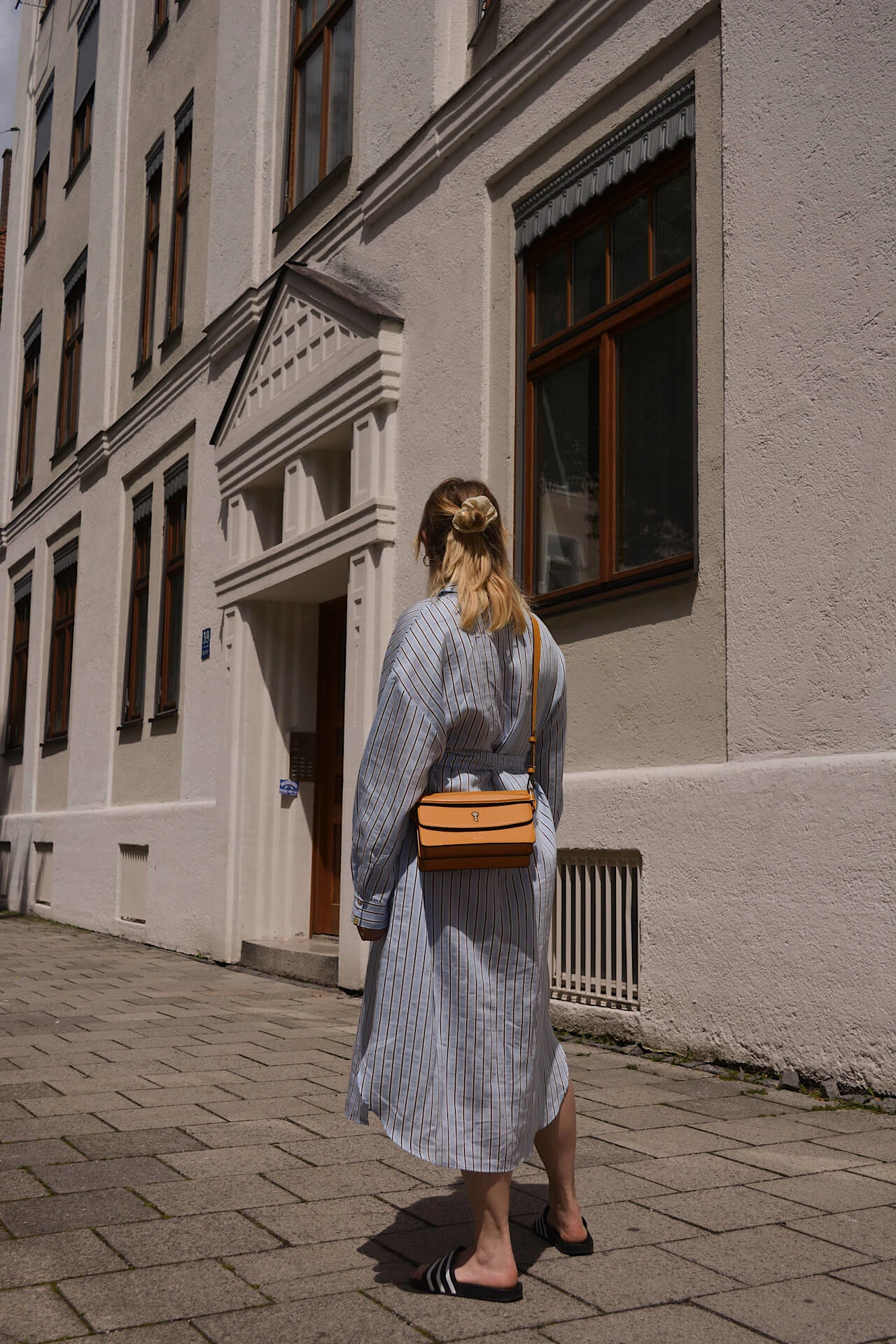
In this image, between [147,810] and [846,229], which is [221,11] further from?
[846,229]

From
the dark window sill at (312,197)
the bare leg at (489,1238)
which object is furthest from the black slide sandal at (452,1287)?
the dark window sill at (312,197)

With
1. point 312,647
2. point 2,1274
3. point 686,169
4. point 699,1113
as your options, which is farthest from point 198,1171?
point 312,647

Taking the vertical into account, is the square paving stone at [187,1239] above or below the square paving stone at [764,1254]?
below

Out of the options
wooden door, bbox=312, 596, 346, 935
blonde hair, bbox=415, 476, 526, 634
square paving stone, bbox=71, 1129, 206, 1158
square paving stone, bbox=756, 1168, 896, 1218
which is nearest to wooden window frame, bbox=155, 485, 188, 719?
wooden door, bbox=312, 596, 346, 935

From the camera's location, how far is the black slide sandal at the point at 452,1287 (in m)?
2.88

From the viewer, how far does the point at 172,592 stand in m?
13.3

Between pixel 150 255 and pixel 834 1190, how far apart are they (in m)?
13.4

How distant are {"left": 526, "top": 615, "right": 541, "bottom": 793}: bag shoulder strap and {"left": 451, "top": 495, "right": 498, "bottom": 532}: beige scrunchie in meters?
0.29

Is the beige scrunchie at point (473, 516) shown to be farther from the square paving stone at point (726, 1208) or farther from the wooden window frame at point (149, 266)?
the wooden window frame at point (149, 266)

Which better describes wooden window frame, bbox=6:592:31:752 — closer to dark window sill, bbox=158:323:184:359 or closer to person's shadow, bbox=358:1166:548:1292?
dark window sill, bbox=158:323:184:359

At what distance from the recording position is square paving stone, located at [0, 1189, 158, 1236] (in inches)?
137

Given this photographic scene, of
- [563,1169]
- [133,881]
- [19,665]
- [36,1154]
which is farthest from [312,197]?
[19,665]

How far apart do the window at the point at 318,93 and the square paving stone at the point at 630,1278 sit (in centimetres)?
855

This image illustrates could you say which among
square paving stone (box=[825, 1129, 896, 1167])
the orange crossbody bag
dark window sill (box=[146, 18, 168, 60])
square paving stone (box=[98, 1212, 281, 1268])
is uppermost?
dark window sill (box=[146, 18, 168, 60])
